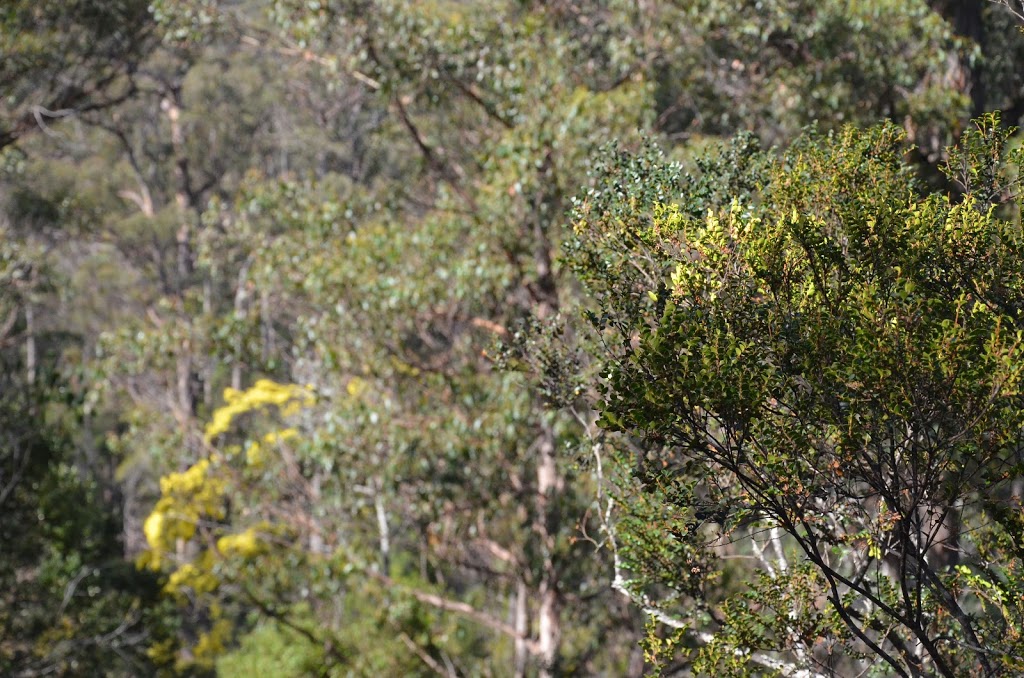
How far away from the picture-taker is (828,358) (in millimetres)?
2572

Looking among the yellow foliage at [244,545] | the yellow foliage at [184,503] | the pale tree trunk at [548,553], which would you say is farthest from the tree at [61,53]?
the pale tree trunk at [548,553]

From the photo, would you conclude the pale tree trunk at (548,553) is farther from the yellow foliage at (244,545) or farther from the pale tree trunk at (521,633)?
the yellow foliage at (244,545)

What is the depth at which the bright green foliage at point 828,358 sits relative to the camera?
2406 millimetres

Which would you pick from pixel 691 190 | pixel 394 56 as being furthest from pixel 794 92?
pixel 691 190

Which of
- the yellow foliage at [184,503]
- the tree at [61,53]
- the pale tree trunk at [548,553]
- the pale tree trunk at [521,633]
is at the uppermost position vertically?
the tree at [61,53]

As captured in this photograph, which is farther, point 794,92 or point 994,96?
point 994,96

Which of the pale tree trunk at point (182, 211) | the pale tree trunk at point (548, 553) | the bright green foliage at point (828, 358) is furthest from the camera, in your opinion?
the pale tree trunk at point (182, 211)

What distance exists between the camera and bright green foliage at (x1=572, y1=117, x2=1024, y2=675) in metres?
2.41

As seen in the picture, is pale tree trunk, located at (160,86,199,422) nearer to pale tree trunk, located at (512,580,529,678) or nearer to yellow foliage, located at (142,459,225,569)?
yellow foliage, located at (142,459,225,569)

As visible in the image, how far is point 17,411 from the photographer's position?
34.4 feet

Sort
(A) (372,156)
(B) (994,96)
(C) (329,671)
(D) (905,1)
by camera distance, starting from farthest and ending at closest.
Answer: (A) (372,156)
(C) (329,671)
(B) (994,96)
(D) (905,1)

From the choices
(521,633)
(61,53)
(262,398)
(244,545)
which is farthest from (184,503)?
(521,633)

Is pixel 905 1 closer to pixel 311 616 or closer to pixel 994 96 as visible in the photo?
pixel 994 96

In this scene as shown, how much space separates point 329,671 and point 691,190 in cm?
754
